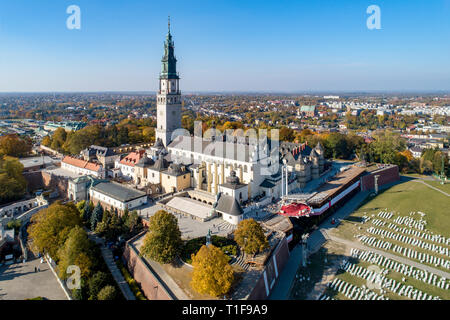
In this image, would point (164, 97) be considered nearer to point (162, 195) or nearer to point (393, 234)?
point (162, 195)

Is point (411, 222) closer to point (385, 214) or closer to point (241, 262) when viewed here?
point (385, 214)

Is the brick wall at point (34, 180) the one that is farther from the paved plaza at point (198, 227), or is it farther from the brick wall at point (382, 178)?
the brick wall at point (382, 178)

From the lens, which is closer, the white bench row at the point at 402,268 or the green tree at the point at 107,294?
the green tree at the point at 107,294

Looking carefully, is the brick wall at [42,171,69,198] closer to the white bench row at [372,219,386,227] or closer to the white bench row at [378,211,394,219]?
the white bench row at [372,219,386,227]

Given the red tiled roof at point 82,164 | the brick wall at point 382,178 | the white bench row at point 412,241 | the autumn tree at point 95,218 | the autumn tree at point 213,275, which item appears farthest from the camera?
the brick wall at point 382,178

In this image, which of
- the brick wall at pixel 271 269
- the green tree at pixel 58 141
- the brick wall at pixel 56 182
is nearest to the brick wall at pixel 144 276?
the brick wall at pixel 271 269

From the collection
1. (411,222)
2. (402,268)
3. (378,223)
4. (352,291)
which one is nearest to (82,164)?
(352,291)
